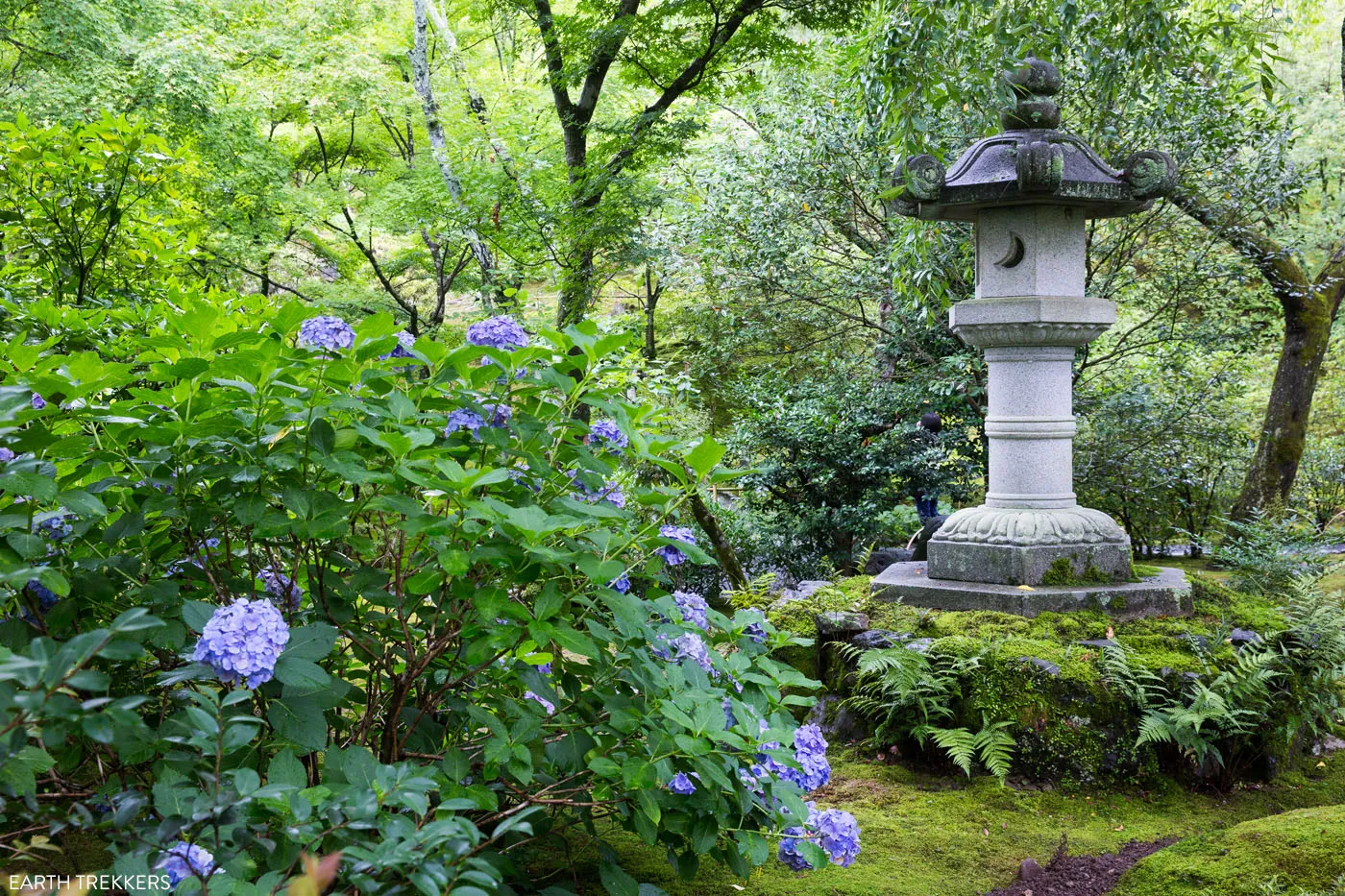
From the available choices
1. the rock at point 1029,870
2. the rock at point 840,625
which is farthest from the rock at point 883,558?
the rock at point 1029,870

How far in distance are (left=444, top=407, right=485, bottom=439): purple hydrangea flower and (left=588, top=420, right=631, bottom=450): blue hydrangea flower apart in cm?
26

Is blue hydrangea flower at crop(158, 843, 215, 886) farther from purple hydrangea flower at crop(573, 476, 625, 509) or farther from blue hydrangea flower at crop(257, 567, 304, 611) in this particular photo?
purple hydrangea flower at crop(573, 476, 625, 509)

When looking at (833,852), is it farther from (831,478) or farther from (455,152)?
(455,152)

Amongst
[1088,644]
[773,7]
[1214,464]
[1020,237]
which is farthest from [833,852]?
[1214,464]

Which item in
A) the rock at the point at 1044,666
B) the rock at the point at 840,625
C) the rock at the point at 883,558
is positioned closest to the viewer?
the rock at the point at 1044,666

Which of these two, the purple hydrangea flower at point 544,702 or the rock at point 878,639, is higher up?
the purple hydrangea flower at point 544,702

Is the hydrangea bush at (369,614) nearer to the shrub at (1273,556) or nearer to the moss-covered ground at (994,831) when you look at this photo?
the moss-covered ground at (994,831)

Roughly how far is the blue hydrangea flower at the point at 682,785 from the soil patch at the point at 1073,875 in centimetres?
145

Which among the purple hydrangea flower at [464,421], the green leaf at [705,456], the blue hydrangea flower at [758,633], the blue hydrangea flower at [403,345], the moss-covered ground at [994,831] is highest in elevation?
the blue hydrangea flower at [403,345]

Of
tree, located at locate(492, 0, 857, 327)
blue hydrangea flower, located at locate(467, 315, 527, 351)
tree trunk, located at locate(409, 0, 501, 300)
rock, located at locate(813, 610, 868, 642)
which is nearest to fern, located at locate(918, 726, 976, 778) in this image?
rock, located at locate(813, 610, 868, 642)

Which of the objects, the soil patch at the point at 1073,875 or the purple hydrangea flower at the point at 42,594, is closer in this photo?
the purple hydrangea flower at the point at 42,594

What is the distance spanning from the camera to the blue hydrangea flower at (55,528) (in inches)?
67.8

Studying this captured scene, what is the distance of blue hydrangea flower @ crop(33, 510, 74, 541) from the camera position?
5.65ft

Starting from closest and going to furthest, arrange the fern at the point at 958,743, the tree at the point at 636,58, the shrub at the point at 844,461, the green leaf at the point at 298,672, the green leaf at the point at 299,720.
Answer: the green leaf at the point at 298,672, the green leaf at the point at 299,720, the fern at the point at 958,743, the tree at the point at 636,58, the shrub at the point at 844,461
